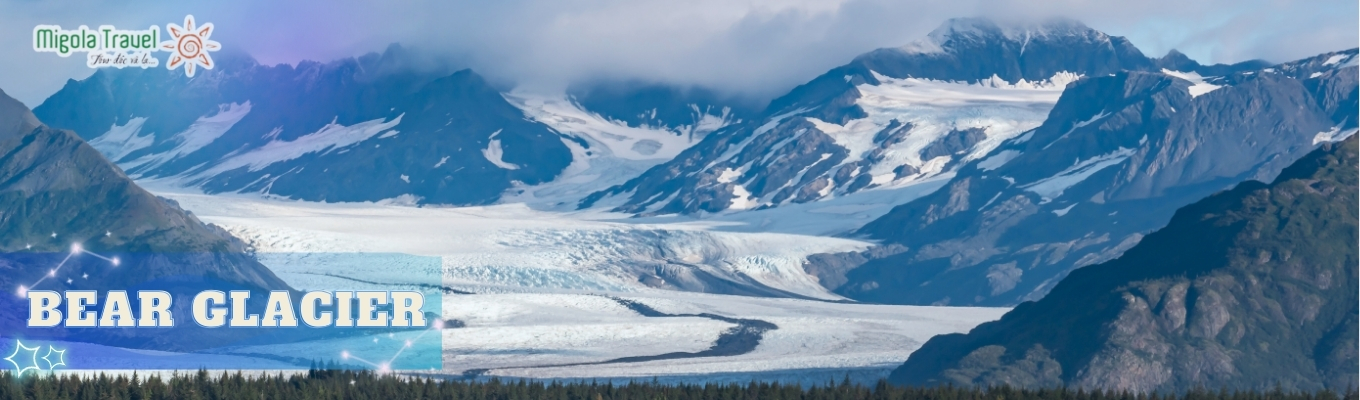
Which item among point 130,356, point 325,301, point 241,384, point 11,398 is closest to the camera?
point 325,301

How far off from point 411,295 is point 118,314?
13.2 metres

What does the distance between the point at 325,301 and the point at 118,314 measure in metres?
9.65

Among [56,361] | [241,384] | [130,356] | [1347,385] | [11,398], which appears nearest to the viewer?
[11,398]

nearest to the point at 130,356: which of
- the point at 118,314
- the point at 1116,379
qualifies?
the point at 118,314

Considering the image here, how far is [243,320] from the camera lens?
106 m

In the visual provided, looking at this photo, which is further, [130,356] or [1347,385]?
[1347,385]

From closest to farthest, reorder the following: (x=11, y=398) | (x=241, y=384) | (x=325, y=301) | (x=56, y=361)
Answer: (x=325, y=301) < (x=11, y=398) < (x=241, y=384) < (x=56, y=361)

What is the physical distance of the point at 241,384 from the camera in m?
135

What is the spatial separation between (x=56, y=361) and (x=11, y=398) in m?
22.8

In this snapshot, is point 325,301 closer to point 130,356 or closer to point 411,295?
point 411,295

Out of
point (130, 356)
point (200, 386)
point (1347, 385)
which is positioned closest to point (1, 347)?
point (130, 356)

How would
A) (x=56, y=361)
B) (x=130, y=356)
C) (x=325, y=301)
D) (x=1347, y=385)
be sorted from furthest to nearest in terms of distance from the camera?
(x=1347, y=385) → (x=130, y=356) → (x=56, y=361) → (x=325, y=301)

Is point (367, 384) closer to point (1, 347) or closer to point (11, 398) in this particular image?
point (11, 398)

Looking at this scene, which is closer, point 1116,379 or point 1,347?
point 1,347
